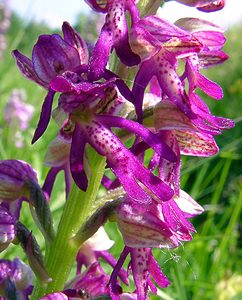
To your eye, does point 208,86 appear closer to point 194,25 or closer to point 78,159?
point 194,25

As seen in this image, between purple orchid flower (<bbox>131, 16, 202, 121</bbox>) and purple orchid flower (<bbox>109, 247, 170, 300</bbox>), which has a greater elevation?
purple orchid flower (<bbox>131, 16, 202, 121</bbox>)

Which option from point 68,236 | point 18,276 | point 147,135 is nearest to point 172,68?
point 147,135

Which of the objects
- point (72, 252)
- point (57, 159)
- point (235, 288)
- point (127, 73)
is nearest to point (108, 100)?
point (127, 73)

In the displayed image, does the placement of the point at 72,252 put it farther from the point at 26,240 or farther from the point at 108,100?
the point at 108,100

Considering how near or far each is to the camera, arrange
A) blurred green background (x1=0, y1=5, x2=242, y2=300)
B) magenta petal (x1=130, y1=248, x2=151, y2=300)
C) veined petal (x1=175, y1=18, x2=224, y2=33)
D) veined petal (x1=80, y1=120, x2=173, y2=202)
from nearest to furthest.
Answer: veined petal (x1=80, y1=120, x2=173, y2=202) < magenta petal (x1=130, y1=248, x2=151, y2=300) < veined petal (x1=175, y1=18, x2=224, y2=33) < blurred green background (x1=0, y1=5, x2=242, y2=300)

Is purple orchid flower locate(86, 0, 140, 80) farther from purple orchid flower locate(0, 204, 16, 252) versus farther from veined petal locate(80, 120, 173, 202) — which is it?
purple orchid flower locate(0, 204, 16, 252)

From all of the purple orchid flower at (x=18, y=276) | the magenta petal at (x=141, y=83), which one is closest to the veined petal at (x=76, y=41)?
the magenta petal at (x=141, y=83)

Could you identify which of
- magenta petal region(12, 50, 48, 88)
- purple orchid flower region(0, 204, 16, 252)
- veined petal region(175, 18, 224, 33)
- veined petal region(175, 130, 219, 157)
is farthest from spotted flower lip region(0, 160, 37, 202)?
veined petal region(175, 18, 224, 33)
